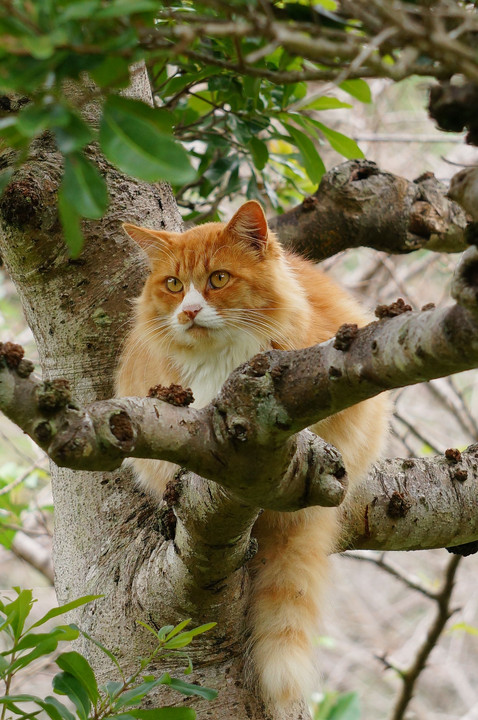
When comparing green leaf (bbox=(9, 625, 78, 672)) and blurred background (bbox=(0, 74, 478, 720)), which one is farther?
blurred background (bbox=(0, 74, 478, 720))

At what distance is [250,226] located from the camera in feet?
6.12

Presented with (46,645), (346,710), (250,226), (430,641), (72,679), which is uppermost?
(250,226)

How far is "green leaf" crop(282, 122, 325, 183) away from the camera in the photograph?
204cm

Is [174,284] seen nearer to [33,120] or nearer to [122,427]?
[122,427]

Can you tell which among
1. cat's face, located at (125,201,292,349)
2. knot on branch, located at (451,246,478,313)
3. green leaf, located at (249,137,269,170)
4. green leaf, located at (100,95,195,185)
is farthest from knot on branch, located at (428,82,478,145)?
A: green leaf, located at (249,137,269,170)

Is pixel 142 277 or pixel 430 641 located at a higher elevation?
pixel 142 277

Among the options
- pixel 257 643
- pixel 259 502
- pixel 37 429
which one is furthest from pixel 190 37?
→ pixel 257 643

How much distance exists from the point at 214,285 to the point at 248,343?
7.2 inches

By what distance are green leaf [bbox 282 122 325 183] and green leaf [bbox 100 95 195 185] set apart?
1.41 m

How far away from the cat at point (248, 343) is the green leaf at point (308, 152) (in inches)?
11.5

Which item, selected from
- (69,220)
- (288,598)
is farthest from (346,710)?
(69,220)

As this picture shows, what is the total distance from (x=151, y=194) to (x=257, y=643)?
122cm

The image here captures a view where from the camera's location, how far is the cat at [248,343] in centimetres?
173

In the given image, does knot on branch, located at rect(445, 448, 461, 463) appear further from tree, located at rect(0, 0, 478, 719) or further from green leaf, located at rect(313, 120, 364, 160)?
green leaf, located at rect(313, 120, 364, 160)
